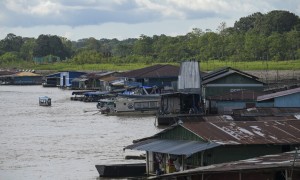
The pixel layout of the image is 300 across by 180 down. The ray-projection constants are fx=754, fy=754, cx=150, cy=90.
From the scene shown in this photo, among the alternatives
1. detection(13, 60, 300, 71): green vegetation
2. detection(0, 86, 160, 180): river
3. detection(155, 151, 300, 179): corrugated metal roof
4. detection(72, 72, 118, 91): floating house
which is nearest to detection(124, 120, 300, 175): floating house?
detection(0, 86, 160, 180): river

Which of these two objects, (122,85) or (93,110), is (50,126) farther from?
(122,85)

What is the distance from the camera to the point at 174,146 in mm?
20266

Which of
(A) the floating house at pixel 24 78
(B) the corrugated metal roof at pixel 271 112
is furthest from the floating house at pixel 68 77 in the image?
(B) the corrugated metal roof at pixel 271 112

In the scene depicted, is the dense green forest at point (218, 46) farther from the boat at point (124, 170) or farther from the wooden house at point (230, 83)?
the boat at point (124, 170)

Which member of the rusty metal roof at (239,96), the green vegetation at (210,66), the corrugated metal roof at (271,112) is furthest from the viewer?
the green vegetation at (210,66)

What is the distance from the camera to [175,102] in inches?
1607

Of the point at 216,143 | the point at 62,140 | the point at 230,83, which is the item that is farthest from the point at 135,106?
the point at 216,143

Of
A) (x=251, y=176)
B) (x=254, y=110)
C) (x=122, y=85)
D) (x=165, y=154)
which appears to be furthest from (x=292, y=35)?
(x=251, y=176)

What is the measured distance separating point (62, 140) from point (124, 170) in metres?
13.0

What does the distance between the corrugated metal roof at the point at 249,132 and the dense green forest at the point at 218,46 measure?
5994 centimetres

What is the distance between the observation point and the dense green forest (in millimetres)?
82062

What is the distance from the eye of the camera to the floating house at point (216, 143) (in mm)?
19359

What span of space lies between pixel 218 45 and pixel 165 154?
7275 centimetres

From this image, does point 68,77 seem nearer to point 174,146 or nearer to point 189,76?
point 189,76
